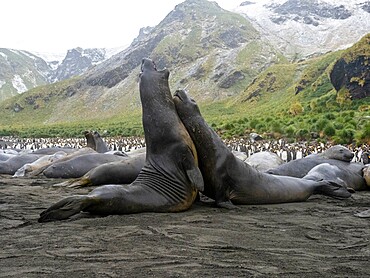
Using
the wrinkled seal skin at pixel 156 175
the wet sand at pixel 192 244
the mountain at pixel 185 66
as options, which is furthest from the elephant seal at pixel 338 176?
the mountain at pixel 185 66

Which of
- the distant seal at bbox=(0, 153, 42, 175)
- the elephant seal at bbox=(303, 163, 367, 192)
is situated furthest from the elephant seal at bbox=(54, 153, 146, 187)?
the distant seal at bbox=(0, 153, 42, 175)

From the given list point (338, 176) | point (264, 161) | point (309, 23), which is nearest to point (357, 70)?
point (264, 161)

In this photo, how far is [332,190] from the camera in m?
7.00

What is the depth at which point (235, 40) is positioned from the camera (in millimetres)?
130500

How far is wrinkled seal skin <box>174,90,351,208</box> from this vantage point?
5.91m

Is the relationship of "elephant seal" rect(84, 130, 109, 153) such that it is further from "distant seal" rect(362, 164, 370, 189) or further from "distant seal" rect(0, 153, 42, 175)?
"distant seal" rect(362, 164, 370, 189)

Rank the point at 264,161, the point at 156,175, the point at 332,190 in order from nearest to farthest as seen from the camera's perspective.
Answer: the point at 156,175, the point at 332,190, the point at 264,161

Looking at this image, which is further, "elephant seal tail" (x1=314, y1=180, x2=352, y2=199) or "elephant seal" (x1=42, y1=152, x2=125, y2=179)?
"elephant seal" (x1=42, y1=152, x2=125, y2=179)

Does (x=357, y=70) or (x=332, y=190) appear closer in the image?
(x=332, y=190)

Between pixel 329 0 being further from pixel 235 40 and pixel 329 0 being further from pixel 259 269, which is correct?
pixel 259 269

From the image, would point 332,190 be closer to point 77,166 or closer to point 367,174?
point 367,174

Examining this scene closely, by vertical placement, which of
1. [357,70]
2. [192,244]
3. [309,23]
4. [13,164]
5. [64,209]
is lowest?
[13,164]

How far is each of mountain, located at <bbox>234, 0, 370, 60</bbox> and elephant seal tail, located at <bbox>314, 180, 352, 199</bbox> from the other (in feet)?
382

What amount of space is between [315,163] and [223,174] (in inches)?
133
